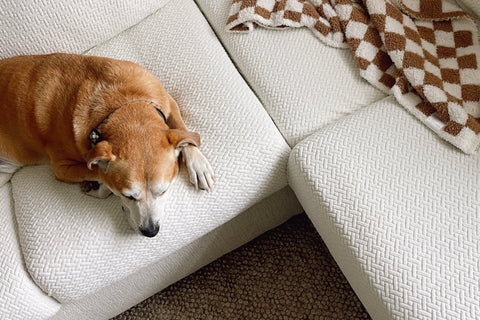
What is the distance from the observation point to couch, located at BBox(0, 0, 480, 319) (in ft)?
3.76

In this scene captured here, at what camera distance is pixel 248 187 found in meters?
1.30

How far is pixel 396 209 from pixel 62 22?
1229 millimetres

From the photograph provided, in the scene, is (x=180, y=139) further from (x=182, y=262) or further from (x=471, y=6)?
(x=471, y=6)

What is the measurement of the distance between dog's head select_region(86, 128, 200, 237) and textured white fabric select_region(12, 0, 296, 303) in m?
0.06

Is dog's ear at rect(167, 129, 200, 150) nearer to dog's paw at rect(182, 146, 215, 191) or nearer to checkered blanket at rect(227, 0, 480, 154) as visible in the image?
dog's paw at rect(182, 146, 215, 191)

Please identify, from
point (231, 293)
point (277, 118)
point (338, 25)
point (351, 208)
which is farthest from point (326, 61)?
point (231, 293)

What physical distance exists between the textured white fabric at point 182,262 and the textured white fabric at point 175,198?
130 millimetres

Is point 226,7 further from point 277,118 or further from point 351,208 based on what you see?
point 351,208

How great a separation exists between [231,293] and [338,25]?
1.05 m

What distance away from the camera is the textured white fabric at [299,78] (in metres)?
1.39

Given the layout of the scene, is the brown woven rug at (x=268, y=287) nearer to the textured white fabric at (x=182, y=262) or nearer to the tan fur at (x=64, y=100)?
the textured white fabric at (x=182, y=262)

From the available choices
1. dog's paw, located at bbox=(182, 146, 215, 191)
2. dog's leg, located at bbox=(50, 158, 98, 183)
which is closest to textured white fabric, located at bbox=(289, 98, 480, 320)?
dog's paw, located at bbox=(182, 146, 215, 191)

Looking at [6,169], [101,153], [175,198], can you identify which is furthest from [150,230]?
[6,169]

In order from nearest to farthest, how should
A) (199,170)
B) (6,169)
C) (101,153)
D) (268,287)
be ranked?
(101,153), (199,170), (6,169), (268,287)
